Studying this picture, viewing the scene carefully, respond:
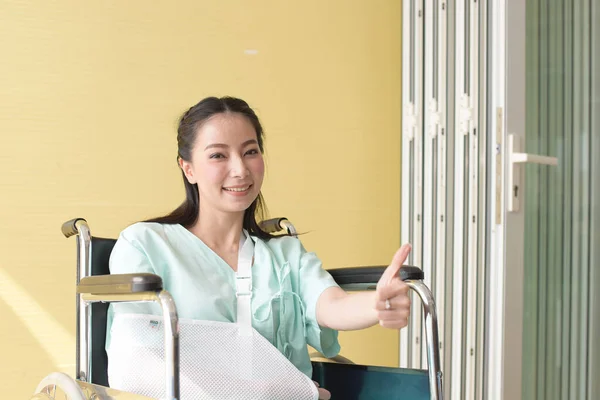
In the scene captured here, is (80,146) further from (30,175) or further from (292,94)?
(292,94)

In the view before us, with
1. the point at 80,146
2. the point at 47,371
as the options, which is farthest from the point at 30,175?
the point at 47,371

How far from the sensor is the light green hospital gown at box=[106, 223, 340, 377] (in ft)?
5.02

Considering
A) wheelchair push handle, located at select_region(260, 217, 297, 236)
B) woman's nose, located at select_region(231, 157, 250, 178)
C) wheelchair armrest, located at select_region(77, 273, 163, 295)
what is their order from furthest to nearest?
1. wheelchair push handle, located at select_region(260, 217, 297, 236)
2. woman's nose, located at select_region(231, 157, 250, 178)
3. wheelchair armrest, located at select_region(77, 273, 163, 295)

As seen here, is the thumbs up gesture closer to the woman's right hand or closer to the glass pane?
the woman's right hand

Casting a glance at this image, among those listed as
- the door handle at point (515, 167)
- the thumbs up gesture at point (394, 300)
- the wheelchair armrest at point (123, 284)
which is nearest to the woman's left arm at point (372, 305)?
the thumbs up gesture at point (394, 300)

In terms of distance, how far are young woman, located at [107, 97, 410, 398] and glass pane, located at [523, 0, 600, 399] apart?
2.89 feet

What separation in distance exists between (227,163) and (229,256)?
21 cm

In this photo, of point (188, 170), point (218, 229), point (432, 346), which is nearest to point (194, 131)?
point (188, 170)

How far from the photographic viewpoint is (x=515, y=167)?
221cm

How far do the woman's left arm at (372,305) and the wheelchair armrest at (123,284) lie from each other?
38 centimetres

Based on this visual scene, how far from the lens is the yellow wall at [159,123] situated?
2.19m

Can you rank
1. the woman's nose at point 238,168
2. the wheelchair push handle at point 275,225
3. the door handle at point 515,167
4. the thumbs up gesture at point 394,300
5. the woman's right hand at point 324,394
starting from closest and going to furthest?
the thumbs up gesture at point 394,300 → the woman's right hand at point 324,394 → the woman's nose at point 238,168 → the wheelchair push handle at point 275,225 → the door handle at point 515,167

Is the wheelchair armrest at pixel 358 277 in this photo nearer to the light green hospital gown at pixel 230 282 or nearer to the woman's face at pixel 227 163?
the light green hospital gown at pixel 230 282

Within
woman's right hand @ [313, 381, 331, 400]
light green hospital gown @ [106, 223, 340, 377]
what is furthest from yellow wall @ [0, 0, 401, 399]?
woman's right hand @ [313, 381, 331, 400]
